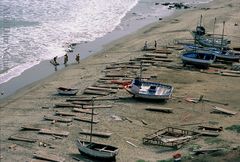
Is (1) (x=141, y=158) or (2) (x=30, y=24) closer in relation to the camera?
(1) (x=141, y=158)

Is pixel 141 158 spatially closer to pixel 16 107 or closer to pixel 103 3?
pixel 16 107

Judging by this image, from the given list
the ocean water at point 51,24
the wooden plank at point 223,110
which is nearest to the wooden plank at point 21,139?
the wooden plank at point 223,110

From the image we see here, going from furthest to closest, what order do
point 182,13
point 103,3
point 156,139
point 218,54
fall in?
point 103,3 → point 182,13 → point 218,54 → point 156,139

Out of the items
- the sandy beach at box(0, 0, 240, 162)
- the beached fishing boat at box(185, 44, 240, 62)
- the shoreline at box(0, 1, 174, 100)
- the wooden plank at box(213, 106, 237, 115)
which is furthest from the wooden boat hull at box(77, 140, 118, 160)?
the beached fishing boat at box(185, 44, 240, 62)

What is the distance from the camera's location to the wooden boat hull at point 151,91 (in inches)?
1452

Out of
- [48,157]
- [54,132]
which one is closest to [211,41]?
[54,132]

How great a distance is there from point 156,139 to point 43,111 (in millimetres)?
8659

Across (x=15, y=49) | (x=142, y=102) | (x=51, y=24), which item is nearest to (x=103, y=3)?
(x=51, y=24)

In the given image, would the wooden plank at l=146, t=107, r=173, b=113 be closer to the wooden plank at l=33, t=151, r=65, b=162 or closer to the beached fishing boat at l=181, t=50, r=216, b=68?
the wooden plank at l=33, t=151, r=65, b=162

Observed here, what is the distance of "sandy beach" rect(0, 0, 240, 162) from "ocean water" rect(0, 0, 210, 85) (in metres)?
4.74

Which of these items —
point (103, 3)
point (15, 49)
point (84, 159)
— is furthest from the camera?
point (103, 3)

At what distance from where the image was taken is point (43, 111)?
35219 millimetres

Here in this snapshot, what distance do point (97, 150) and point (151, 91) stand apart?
36.3 ft

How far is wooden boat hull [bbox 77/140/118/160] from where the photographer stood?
27.0m
